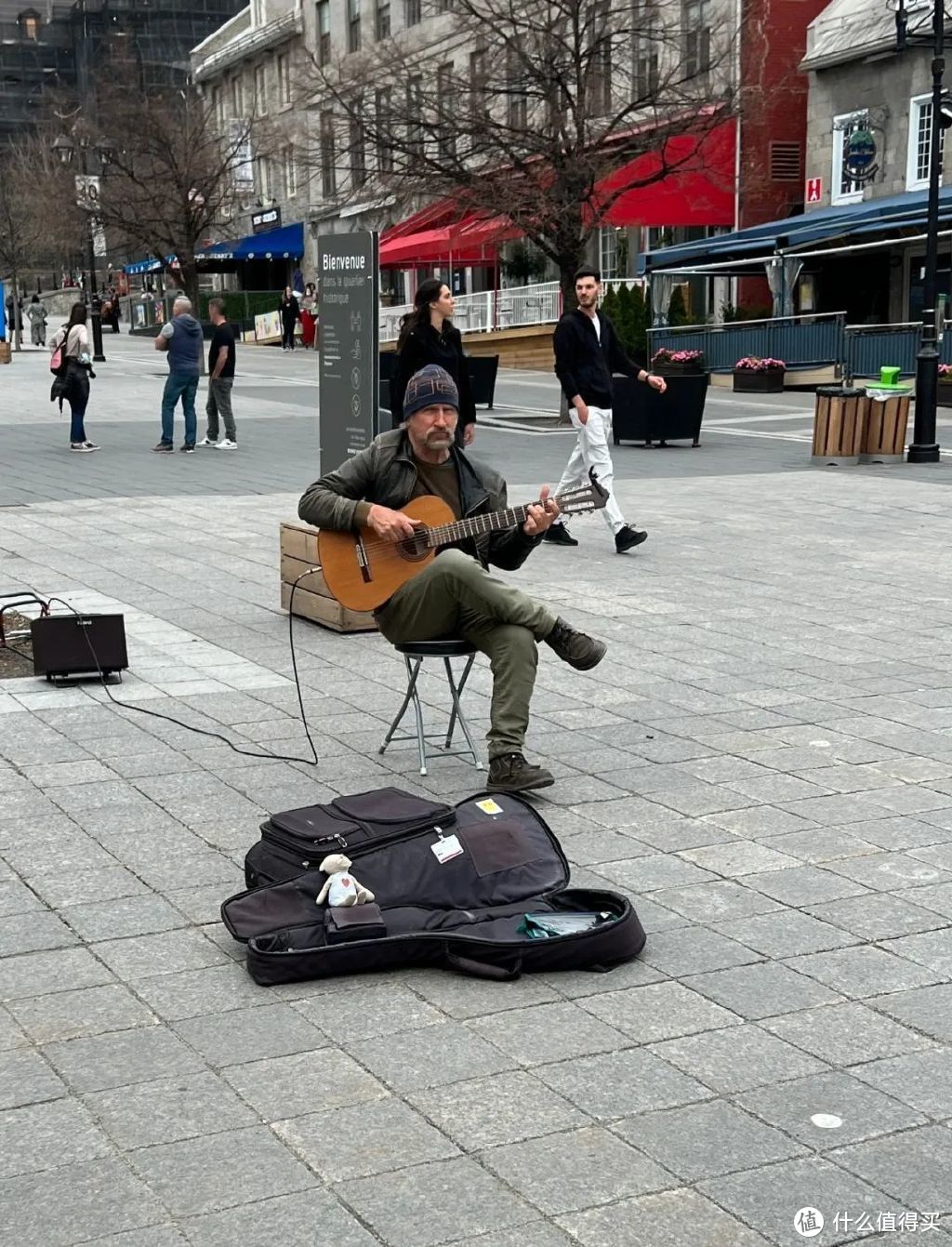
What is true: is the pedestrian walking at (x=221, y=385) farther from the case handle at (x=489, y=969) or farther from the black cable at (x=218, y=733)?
the case handle at (x=489, y=969)

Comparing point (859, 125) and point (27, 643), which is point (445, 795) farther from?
point (859, 125)

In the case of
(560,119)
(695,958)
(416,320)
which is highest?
(560,119)

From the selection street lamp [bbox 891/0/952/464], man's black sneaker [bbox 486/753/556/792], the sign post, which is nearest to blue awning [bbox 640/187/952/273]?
street lamp [bbox 891/0/952/464]

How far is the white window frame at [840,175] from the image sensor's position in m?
32.1

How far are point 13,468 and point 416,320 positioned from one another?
849cm

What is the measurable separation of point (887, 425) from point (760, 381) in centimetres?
1129

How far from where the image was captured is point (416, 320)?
34.0ft

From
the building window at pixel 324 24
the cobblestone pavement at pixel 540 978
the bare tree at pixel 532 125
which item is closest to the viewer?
the cobblestone pavement at pixel 540 978

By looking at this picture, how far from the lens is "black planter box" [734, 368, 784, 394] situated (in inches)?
1127

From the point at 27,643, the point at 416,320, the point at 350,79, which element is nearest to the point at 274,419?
the point at 350,79

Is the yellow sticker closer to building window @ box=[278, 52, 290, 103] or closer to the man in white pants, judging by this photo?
the man in white pants

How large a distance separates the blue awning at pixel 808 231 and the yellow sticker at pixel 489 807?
74.5 feet

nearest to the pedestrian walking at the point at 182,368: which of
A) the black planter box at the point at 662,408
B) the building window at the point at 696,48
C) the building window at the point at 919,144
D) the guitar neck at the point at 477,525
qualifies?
the black planter box at the point at 662,408

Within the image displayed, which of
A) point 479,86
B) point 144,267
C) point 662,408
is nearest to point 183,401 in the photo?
point 662,408
